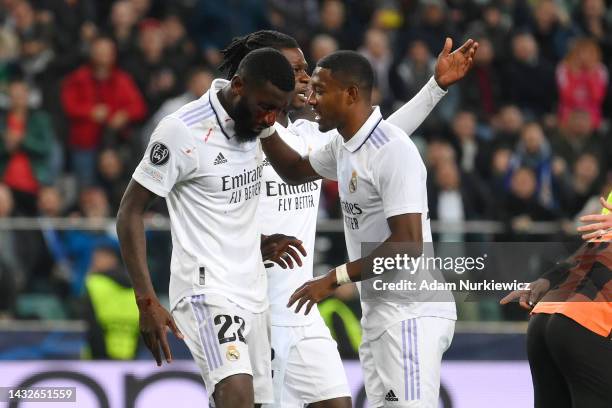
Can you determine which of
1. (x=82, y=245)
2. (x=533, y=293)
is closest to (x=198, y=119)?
(x=533, y=293)

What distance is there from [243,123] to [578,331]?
1.92 metres

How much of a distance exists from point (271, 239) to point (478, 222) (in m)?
4.79

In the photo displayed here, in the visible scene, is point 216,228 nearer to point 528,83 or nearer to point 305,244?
point 305,244

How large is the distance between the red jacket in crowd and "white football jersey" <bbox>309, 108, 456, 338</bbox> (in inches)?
252

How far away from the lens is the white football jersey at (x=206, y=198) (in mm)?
6441

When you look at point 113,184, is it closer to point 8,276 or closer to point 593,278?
point 8,276

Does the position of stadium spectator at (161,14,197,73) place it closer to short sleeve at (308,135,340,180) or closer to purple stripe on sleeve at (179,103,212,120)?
short sleeve at (308,135,340,180)

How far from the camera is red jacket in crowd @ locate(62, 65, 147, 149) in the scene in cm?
1282

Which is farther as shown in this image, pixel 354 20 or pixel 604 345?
pixel 354 20

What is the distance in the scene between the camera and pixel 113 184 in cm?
1220

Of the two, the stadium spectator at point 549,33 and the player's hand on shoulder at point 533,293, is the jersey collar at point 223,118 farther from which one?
the stadium spectator at point 549,33

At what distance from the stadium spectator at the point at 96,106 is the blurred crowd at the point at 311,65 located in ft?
0.05

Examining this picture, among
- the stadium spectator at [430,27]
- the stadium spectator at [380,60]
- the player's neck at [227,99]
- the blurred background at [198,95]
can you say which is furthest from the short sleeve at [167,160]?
the stadium spectator at [430,27]

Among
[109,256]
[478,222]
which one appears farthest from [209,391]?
[478,222]
